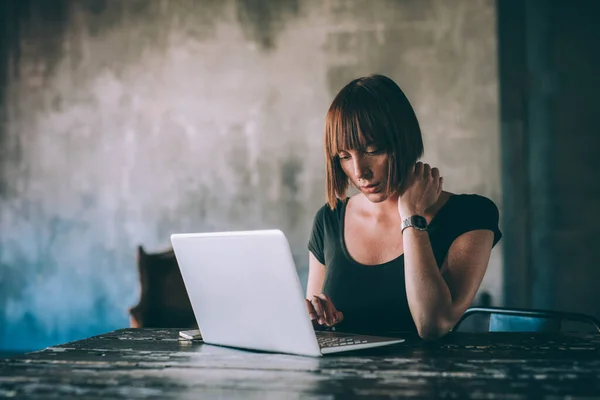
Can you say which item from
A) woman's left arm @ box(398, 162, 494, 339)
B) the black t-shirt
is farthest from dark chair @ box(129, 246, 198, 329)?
woman's left arm @ box(398, 162, 494, 339)

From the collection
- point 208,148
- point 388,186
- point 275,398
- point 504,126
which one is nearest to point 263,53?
point 208,148

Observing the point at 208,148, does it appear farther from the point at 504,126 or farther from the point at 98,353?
the point at 98,353

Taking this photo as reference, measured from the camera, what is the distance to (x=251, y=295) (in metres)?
1.16

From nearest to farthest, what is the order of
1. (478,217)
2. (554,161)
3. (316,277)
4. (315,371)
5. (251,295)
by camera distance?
(315,371), (251,295), (478,217), (316,277), (554,161)

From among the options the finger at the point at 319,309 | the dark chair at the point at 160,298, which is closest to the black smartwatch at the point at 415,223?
the finger at the point at 319,309

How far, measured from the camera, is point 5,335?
3.89 metres

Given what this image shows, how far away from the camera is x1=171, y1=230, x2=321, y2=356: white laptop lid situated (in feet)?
3.53

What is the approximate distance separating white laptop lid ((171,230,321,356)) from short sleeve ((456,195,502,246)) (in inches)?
26.8

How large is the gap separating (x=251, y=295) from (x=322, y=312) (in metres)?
0.36

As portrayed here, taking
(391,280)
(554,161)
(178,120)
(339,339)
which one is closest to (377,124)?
(391,280)

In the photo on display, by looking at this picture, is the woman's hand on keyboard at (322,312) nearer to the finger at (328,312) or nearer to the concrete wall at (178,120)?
the finger at (328,312)

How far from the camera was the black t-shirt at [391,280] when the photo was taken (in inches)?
65.3

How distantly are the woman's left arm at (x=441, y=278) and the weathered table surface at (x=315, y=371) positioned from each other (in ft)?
0.31

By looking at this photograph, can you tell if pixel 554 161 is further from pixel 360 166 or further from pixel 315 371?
pixel 315 371
